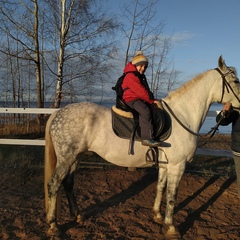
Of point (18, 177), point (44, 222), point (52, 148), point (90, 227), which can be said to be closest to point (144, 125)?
point (52, 148)

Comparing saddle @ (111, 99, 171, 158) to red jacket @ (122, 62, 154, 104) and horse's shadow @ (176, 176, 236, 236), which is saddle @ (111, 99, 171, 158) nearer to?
red jacket @ (122, 62, 154, 104)

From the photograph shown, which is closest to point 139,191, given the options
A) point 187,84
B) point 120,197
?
point 120,197

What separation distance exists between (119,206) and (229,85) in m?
2.84

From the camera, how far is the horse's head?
147 inches

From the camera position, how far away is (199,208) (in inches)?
184

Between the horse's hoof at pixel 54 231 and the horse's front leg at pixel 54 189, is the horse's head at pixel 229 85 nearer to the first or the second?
the horse's front leg at pixel 54 189

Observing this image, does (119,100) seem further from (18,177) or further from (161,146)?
(18,177)

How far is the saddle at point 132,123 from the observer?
359 cm

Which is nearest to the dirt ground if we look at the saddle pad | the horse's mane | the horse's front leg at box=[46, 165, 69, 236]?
the horse's front leg at box=[46, 165, 69, 236]

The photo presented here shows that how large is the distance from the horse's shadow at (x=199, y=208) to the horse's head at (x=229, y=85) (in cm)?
202

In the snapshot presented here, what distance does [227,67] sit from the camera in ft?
12.5

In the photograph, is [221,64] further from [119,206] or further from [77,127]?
[119,206]

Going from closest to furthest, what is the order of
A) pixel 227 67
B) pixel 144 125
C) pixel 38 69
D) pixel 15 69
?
pixel 144 125
pixel 227 67
pixel 38 69
pixel 15 69

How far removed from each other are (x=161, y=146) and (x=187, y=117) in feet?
2.11
